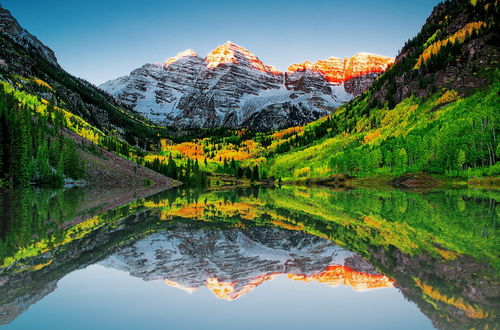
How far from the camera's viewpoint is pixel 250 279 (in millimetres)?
12242

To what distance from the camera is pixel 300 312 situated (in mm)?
9195

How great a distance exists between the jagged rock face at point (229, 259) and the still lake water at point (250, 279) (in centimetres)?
5

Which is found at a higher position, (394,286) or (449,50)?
(449,50)

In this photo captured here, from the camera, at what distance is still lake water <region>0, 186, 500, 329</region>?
8.68 m

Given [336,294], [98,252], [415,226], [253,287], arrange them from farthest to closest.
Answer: [415,226], [98,252], [253,287], [336,294]

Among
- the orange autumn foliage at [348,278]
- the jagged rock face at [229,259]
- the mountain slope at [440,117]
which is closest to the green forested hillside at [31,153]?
the jagged rock face at [229,259]

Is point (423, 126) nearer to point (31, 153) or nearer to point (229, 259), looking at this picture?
point (31, 153)

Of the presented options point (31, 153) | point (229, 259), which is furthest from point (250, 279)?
point (31, 153)

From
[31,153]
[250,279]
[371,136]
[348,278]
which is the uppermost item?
[371,136]

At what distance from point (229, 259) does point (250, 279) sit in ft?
10.3

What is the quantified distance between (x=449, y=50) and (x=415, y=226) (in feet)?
574

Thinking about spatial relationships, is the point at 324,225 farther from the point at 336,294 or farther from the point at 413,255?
the point at 336,294

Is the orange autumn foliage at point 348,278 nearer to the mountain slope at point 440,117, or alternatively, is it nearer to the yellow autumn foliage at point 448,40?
the mountain slope at point 440,117

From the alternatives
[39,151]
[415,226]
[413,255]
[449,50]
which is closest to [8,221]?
[413,255]
